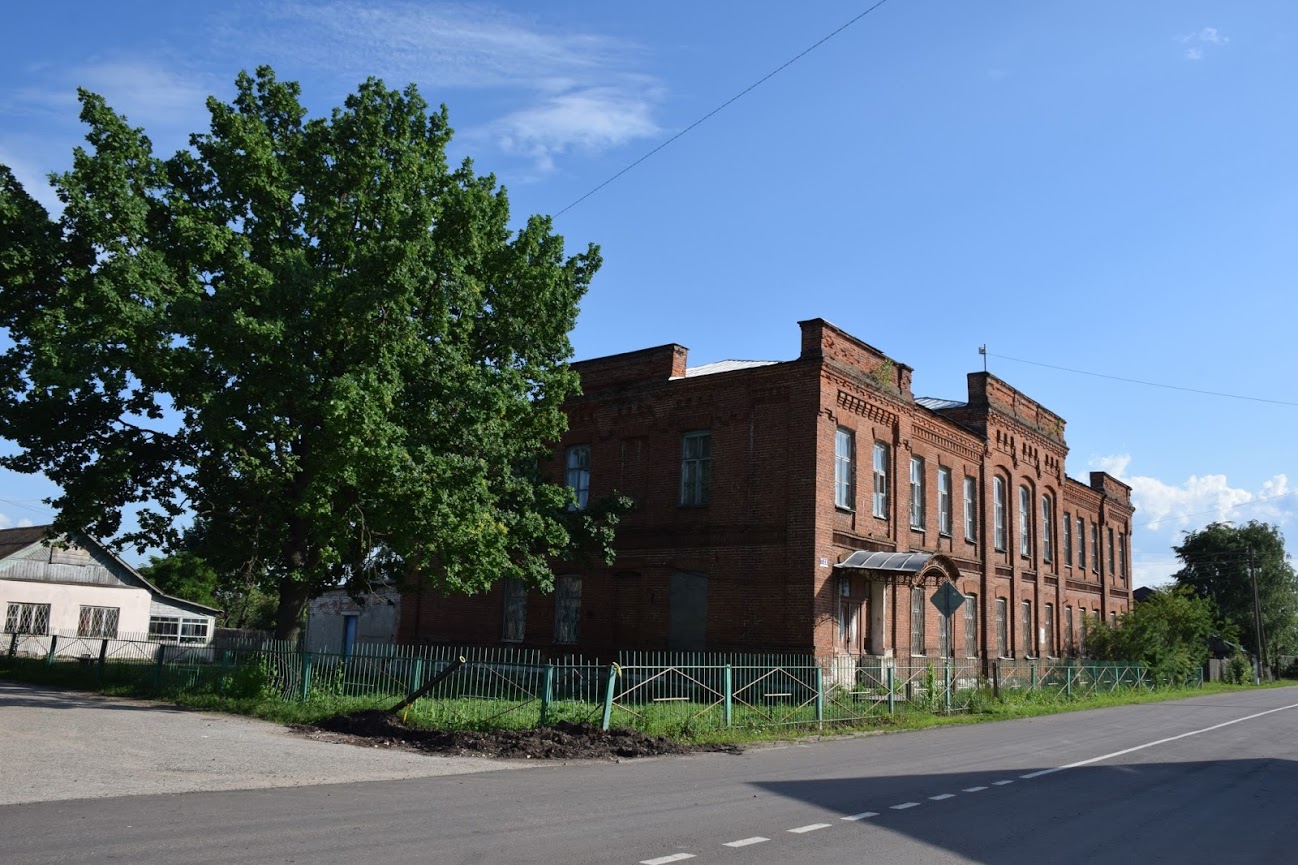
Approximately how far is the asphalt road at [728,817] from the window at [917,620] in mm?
12142

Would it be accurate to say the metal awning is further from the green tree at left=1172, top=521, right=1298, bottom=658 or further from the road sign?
the green tree at left=1172, top=521, right=1298, bottom=658

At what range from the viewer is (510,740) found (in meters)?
14.2

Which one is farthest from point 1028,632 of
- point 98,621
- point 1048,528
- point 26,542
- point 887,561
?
point 26,542

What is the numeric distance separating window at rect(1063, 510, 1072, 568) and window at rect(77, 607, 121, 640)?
132ft

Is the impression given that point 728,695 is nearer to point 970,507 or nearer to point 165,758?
point 165,758

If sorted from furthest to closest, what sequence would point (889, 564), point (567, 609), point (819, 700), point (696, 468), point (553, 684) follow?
1. point (567, 609)
2. point (696, 468)
3. point (889, 564)
4. point (819, 700)
5. point (553, 684)

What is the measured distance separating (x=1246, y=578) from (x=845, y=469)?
66.6 meters

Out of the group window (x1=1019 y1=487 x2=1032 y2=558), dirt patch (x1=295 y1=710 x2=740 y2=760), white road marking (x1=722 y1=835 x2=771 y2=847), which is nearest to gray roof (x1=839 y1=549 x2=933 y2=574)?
dirt patch (x1=295 y1=710 x2=740 y2=760)

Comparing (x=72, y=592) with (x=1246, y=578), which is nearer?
(x=72, y=592)

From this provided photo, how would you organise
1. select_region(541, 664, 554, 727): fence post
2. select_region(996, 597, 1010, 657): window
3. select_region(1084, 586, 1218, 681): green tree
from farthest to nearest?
select_region(1084, 586, 1218, 681): green tree < select_region(996, 597, 1010, 657): window < select_region(541, 664, 554, 727): fence post

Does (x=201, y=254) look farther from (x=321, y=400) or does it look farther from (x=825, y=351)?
(x=825, y=351)

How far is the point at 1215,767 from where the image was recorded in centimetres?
1477

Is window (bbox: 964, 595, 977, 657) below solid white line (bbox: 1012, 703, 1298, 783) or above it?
above

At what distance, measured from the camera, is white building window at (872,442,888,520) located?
26.4 m
